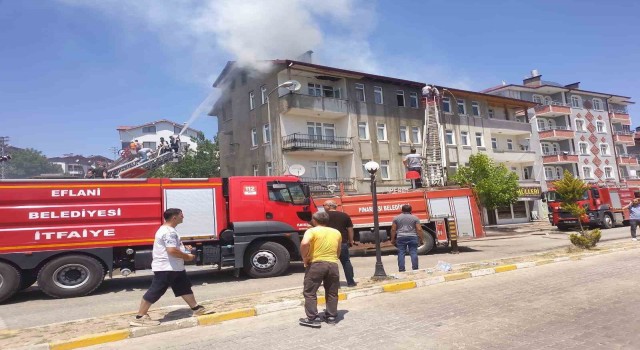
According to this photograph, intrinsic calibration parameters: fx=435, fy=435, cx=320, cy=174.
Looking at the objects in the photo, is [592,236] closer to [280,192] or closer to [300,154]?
[280,192]

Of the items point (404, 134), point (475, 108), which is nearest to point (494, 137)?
point (475, 108)

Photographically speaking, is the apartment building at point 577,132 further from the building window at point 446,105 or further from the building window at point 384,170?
the building window at point 384,170

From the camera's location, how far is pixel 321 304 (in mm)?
7242

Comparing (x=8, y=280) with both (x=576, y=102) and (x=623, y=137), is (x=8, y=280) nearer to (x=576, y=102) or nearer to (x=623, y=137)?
(x=576, y=102)

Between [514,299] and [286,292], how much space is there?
3885mm

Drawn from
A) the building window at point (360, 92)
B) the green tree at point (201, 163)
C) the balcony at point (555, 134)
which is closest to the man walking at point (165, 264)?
the building window at point (360, 92)

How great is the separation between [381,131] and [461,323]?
1068 inches

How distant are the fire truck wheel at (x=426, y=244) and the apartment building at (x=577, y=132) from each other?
32560mm

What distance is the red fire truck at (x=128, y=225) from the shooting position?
9.04 m

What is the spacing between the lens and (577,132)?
49031 millimetres

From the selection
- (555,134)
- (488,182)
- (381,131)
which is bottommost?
(488,182)

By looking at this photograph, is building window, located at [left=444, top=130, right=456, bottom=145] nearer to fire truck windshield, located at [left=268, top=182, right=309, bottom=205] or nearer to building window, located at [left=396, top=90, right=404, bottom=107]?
building window, located at [left=396, top=90, right=404, bottom=107]

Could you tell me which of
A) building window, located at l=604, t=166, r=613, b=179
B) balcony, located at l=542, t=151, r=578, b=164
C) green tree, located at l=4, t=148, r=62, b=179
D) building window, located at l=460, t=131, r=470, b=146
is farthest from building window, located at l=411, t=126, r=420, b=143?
green tree, located at l=4, t=148, r=62, b=179

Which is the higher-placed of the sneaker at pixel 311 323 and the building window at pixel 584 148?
the building window at pixel 584 148
